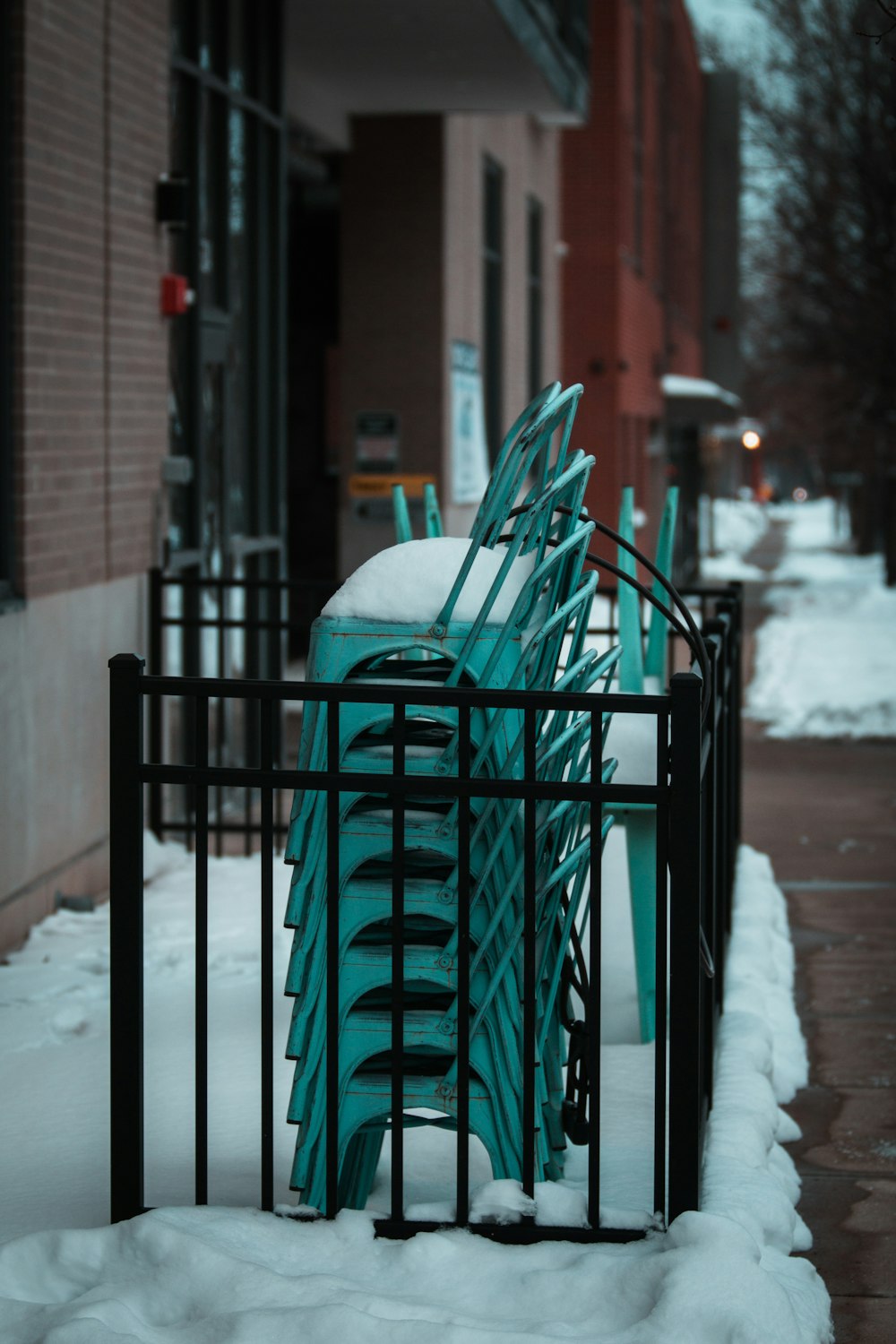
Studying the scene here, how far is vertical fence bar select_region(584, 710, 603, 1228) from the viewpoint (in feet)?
11.0

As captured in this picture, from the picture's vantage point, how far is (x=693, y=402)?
32156mm

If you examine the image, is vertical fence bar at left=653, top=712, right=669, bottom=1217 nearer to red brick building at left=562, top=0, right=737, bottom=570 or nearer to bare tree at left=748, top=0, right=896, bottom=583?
red brick building at left=562, top=0, right=737, bottom=570

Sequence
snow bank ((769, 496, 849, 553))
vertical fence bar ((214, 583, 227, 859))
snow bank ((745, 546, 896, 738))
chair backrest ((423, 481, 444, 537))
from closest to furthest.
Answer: chair backrest ((423, 481, 444, 537)), vertical fence bar ((214, 583, 227, 859)), snow bank ((745, 546, 896, 738)), snow bank ((769, 496, 849, 553))

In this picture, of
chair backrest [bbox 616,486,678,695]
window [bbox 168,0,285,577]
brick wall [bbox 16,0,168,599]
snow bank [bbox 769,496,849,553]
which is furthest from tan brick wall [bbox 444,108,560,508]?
snow bank [bbox 769,496,849,553]

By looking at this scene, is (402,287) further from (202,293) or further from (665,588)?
(665,588)

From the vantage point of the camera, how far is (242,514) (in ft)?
33.0

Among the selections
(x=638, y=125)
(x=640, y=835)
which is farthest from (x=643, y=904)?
(x=638, y=125)

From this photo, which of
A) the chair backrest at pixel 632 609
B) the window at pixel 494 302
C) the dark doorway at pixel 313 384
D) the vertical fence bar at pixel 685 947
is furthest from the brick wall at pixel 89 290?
the dark doorway at pixel 313 384

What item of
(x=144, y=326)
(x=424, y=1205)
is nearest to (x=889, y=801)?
(x=144, y=326)

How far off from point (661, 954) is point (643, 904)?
5.62 feet

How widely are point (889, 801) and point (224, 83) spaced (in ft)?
17.1

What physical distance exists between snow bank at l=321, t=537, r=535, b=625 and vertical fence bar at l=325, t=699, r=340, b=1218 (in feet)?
0.76

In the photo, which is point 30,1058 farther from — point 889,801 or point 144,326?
A: point 889,801

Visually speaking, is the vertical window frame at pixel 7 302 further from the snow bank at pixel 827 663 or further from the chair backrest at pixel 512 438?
the snow bank at pixel 827 663
